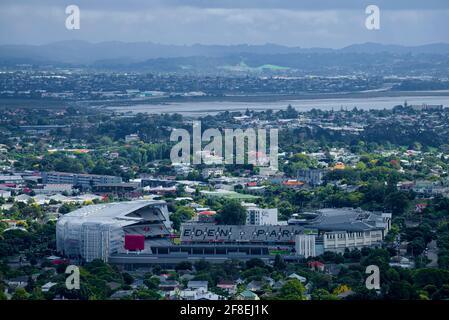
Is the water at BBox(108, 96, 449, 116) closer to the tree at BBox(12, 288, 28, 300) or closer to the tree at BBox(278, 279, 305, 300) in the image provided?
the tree at BBox(278, 279, 305, 300)

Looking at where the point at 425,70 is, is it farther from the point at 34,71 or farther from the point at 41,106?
the point at 41,106

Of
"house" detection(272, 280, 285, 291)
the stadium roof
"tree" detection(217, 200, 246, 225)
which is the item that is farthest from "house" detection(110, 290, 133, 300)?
Result: "tree" detection(217, 200, 246, 225)

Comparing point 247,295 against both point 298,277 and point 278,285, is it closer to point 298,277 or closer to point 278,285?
point 278,285

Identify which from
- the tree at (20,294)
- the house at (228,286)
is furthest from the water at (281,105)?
the tree at (20,294)

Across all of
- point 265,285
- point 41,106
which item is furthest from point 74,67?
point 265,285

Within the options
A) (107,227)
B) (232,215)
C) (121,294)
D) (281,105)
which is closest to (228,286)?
(121,294)

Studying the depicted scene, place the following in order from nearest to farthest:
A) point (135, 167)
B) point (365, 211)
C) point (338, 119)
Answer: point (365, 211)
point (135, 167)
point (338, 119)

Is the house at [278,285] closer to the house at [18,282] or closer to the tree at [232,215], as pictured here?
the house at [18,282]
